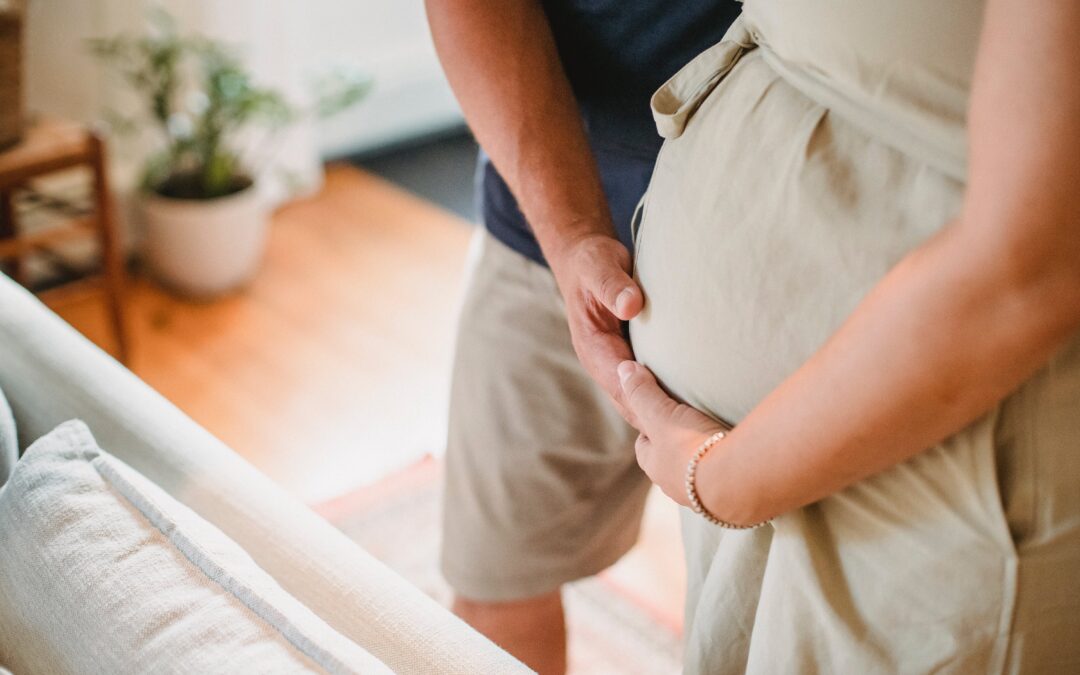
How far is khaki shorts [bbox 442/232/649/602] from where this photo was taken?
1.13m

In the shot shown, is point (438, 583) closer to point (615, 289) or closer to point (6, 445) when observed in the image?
point (6, 445)

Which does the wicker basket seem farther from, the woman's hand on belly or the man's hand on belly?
the woman's hand on belly

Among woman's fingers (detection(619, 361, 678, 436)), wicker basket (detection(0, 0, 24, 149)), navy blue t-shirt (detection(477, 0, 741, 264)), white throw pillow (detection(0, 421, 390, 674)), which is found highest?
navy blue t-shirt (detection(477, 0, 741, 264))

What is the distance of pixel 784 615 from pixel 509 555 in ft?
1.69

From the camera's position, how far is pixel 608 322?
2.91ft

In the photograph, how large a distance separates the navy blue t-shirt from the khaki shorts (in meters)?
0.08

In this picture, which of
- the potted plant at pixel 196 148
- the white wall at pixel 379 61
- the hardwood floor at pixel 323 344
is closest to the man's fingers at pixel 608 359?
the hardwood floor at pixel 323 344

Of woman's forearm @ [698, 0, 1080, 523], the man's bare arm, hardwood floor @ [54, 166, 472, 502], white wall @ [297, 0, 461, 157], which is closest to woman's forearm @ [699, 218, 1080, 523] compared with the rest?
woman's forearm @ [698, 0, 1080, 523]

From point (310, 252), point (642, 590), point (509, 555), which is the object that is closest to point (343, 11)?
point (310, 252)

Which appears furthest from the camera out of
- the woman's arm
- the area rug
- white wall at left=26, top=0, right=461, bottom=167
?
white wall at left=26, top=0, right=461, bottom=167

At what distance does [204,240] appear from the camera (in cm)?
261

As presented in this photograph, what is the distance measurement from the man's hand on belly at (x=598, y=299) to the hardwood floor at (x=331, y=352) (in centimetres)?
111

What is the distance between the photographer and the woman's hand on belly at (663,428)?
75cm

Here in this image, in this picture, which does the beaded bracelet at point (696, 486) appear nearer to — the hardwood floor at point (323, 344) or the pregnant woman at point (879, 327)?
the pregnant woman at point (879, 327)
